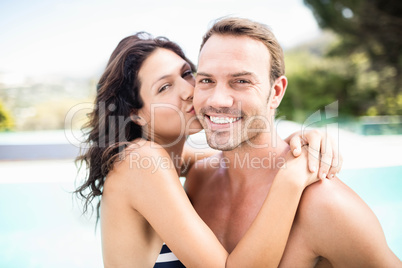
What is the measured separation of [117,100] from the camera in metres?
2.32

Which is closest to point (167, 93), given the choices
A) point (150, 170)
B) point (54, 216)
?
point (150, 170)

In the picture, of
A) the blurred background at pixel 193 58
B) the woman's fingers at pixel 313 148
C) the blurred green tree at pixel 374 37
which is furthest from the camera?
the blurred green tree at pixel 374 37

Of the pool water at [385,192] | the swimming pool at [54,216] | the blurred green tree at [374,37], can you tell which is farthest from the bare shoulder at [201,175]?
the blurred green tree at [374,37]

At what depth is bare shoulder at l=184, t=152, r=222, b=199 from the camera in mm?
2471

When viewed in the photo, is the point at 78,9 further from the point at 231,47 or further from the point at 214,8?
the point at 231,47

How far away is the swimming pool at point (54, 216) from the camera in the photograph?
14.8 feet

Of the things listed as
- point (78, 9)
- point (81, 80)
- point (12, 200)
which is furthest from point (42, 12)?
point (12, 200)

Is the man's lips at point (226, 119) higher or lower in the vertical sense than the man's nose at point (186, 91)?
lower

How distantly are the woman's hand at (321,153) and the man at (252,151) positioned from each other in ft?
0.24

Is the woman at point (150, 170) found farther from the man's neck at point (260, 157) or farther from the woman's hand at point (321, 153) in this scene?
the man's neck at point (260, 157)

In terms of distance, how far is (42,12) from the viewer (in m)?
13.7

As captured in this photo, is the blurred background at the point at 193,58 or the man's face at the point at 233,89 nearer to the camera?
the man's face at the point at 233,89

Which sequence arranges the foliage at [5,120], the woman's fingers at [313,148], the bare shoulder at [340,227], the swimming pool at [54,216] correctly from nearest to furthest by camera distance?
the bare shoulder at [340,227] → the woman's fingers at [313,148] → the swimming pool at [54,216] → the foliage at [5,120]

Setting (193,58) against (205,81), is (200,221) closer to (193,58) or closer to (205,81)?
(205,81)
